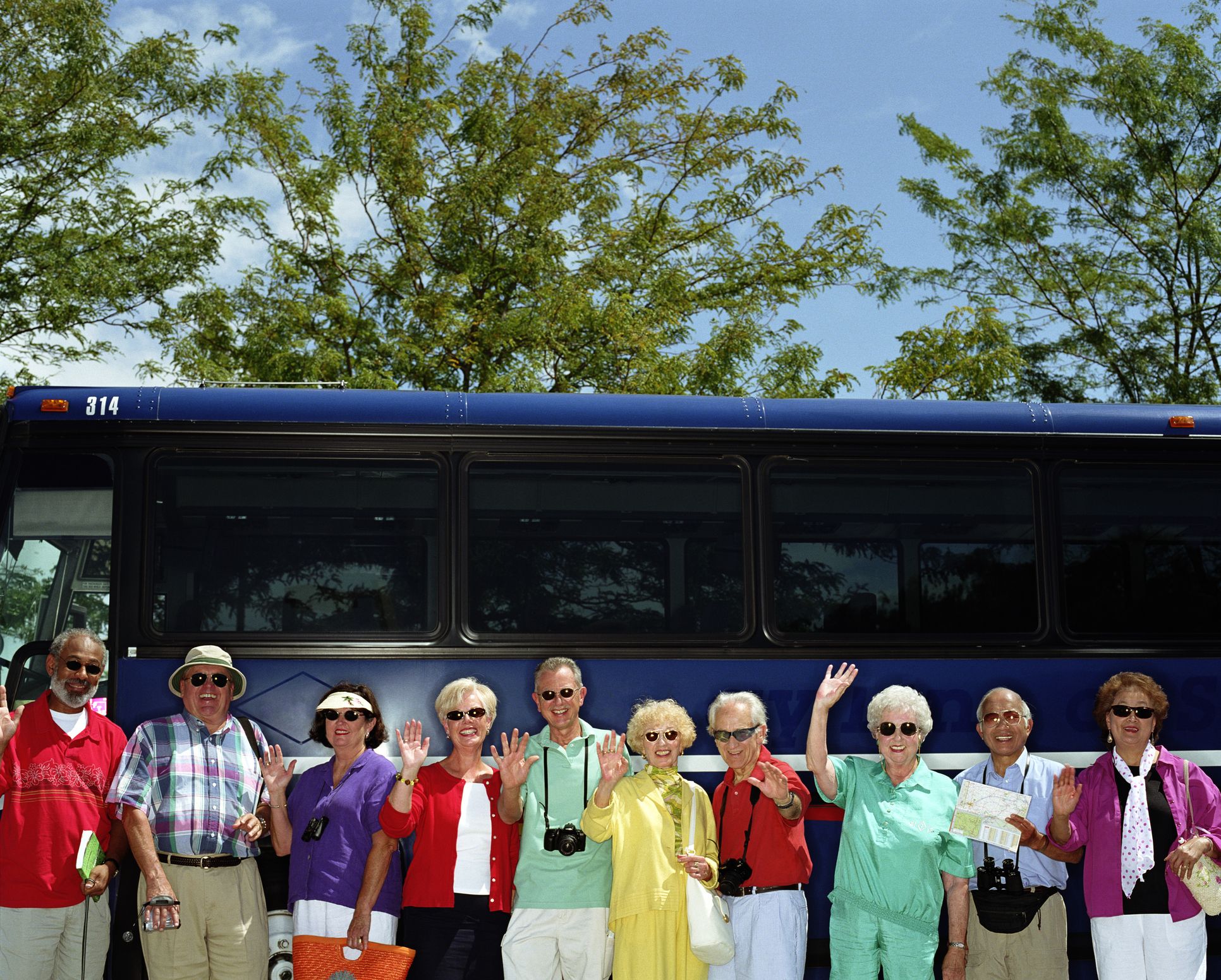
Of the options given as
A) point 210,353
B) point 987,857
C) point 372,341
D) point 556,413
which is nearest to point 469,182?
point 372,341

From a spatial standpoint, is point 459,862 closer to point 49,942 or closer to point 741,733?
point 741,733

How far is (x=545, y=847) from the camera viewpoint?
6031mm

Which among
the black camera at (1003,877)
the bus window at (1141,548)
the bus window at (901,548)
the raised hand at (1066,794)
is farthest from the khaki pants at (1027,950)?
the bus window at (1141,548)

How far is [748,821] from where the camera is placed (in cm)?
614

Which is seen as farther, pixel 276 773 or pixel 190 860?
pixel 276 773

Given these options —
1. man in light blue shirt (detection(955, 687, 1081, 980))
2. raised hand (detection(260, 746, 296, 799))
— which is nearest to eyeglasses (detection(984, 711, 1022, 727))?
man in light blue shirt (detection(955, 687, 1081, 980))

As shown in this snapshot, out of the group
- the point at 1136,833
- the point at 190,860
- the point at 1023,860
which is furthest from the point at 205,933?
the point at 1136,833

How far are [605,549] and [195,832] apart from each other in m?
2.67

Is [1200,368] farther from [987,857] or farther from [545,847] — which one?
[545,847]

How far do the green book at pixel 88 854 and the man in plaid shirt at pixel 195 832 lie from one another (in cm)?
20

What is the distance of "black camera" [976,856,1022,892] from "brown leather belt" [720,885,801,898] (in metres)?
1.22

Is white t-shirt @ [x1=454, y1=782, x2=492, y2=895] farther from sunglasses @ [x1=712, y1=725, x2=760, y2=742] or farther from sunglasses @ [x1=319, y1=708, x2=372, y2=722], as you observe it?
sunglasses @ [x1=712, y1=725, x2=760, y2=742]

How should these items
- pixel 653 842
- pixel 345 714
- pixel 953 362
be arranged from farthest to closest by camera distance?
pixel 953 362 < pixel 345 714 < pixel 653 842

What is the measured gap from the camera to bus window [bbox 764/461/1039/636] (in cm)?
741
